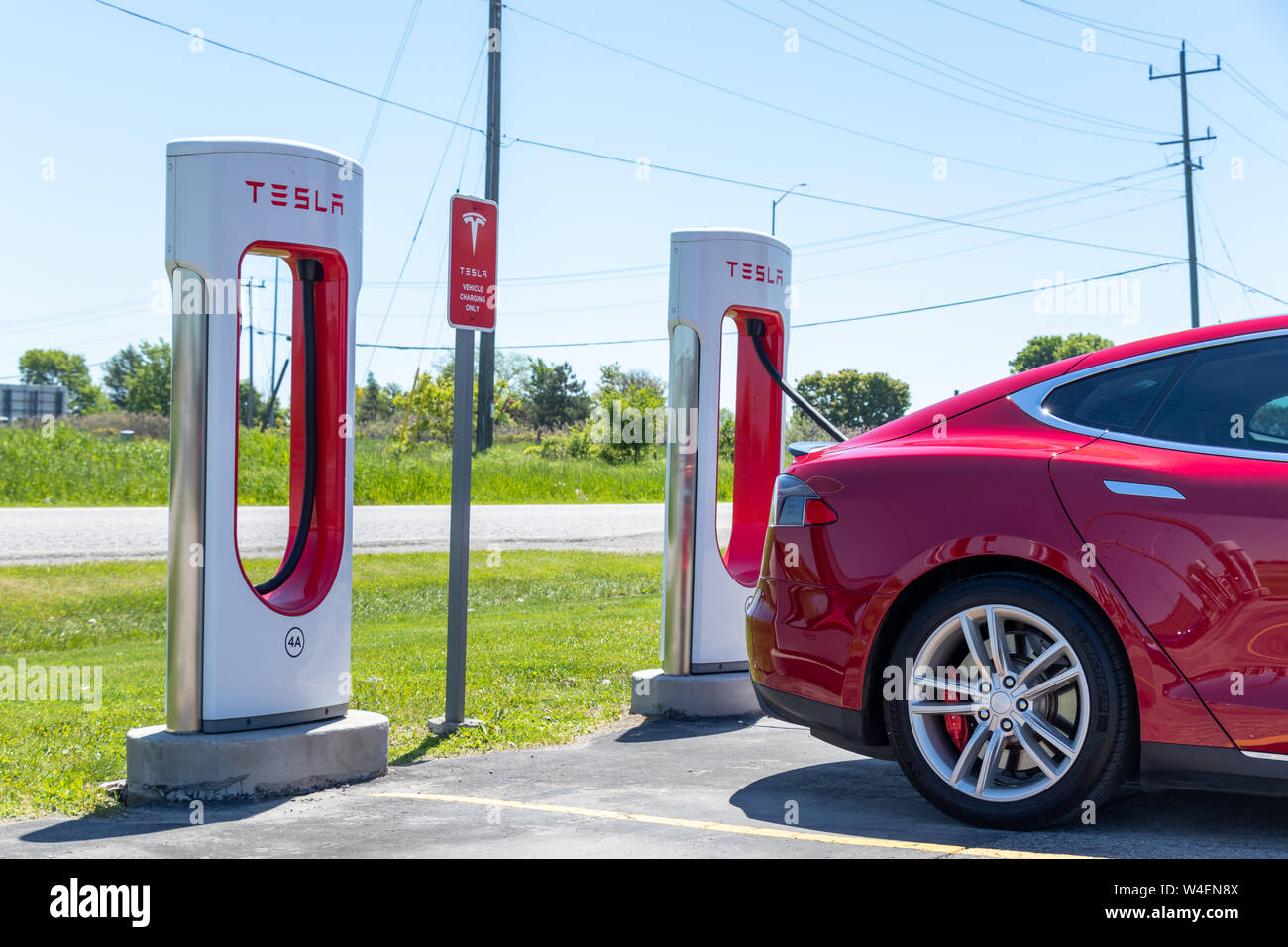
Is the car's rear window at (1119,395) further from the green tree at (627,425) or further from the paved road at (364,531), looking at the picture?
the green tree at (627,425)

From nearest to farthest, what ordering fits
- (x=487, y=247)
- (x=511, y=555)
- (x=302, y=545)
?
1. (x=302, y=545)
2. (x=487, y=247)
3. (x=511, y=555)

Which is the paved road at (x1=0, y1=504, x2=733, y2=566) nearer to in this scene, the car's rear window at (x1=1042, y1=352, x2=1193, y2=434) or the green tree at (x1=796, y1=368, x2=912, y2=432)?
the car's rear window at (x1=1042, y1=352, x2=1193, y2=434)

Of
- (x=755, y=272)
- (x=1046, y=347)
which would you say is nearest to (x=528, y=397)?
(x=1046, y=347)

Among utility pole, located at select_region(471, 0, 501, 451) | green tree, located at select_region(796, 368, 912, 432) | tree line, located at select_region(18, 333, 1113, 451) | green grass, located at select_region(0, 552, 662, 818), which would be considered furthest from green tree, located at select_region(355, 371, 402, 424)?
green grass, located at select_region(0, 552, 662, 818)

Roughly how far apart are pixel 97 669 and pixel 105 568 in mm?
5648

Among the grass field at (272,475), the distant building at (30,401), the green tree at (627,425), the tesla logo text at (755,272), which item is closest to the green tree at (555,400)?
the green tree at (627,425)

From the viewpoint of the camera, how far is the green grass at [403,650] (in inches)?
240

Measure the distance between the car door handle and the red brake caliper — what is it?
0.81 meters

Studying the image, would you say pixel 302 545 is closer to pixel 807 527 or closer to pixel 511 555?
pixel 807 527

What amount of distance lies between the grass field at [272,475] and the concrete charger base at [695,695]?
22.5 metres

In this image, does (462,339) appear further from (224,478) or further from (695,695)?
(695,695)
